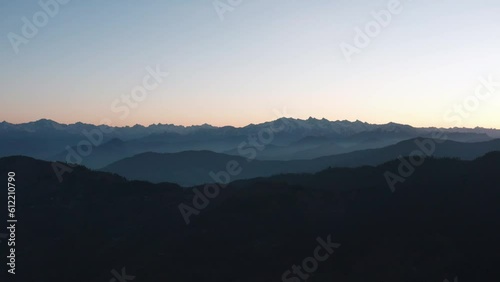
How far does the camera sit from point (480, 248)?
40469 mm

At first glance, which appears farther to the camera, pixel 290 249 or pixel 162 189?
pixel 162 189

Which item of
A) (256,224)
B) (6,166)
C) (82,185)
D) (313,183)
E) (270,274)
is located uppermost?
(6,166)

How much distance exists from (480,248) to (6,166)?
84.6 m

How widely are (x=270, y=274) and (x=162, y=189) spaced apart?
36512mm

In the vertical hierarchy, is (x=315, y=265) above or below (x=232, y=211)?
below

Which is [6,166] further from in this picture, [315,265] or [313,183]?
[315,265]

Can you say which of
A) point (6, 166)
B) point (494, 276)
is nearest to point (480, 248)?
point (494, 276)

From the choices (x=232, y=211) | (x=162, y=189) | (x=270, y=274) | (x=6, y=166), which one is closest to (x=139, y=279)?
(x=270, y=274)

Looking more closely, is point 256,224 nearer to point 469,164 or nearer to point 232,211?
point 232,211

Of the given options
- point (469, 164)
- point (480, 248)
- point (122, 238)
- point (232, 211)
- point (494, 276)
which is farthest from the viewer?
point (469, 164)

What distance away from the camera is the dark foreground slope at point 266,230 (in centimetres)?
4044

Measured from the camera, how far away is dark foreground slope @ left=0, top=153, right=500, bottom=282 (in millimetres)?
40438

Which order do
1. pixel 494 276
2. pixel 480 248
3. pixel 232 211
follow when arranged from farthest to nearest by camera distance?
1. pixel 232 211
2. pixel 480 248
3. pixel 494 276

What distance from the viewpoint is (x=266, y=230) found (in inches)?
2037
